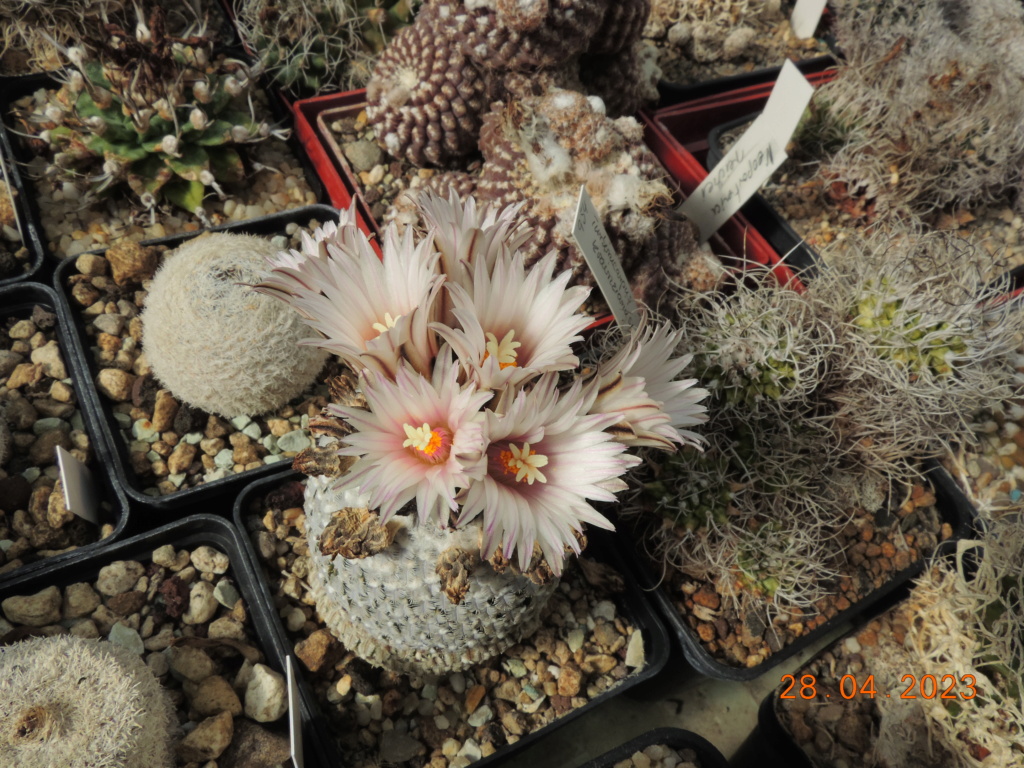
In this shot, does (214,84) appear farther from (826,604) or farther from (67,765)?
(826,604)

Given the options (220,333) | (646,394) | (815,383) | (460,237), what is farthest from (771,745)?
(220,333)

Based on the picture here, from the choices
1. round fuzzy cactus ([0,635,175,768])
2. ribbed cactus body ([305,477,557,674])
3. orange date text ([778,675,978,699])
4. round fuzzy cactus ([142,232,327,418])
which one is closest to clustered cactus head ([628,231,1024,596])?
orange date text ([778,675,978,699])

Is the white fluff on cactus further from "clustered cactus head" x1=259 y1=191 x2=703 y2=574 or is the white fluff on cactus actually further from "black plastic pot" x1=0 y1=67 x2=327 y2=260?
"black plastic pot" x1=0 y1=67 x2=327 y2=260

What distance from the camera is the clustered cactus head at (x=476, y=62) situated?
1434mm

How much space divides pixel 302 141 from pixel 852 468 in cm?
150

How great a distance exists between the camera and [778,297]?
135 cm

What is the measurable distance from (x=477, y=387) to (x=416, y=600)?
340 mm

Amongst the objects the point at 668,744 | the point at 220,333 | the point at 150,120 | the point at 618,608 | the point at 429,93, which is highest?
the point at 150,120

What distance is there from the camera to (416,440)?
2.48 feet

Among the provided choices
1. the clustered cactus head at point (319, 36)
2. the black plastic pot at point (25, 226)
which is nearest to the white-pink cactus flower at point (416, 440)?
the black plastic pot at point (25, 226)

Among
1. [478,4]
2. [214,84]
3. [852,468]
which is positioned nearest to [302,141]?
[214,84]

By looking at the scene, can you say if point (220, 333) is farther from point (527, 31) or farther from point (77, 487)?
point (527, 31)

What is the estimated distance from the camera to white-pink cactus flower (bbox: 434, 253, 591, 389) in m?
0.75

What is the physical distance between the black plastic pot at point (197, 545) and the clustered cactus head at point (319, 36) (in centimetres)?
116
